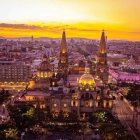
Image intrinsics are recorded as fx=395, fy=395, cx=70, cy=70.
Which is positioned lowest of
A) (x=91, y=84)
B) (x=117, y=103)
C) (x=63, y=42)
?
(x=117, y=103)

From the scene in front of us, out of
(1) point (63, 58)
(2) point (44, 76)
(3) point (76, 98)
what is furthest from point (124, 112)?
(1) point (63, 58)

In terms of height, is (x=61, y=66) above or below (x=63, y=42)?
below

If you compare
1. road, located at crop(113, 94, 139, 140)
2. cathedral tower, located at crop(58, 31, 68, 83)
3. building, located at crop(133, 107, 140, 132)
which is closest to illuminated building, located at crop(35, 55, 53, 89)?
cathedral tower, located at crop(58, 31, 68, 83)

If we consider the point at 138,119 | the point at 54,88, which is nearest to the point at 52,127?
the point at 138,119

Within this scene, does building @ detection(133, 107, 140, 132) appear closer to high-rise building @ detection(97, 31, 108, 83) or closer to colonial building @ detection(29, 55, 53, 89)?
colonial building @ detection(29, 55, 53, 89)

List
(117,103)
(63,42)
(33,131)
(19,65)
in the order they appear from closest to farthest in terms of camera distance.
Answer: (33,131) → (117,103) → (63,42) → (19,65)

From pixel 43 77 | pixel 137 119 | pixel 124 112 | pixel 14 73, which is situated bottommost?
pixel 124 112

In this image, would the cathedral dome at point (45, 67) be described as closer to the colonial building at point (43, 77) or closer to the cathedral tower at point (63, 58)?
the colonial building at point (43, 77)

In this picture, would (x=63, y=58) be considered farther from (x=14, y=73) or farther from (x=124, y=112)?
(x=124, y=112)

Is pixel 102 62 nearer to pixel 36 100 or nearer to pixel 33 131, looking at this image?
pixel 36 100
